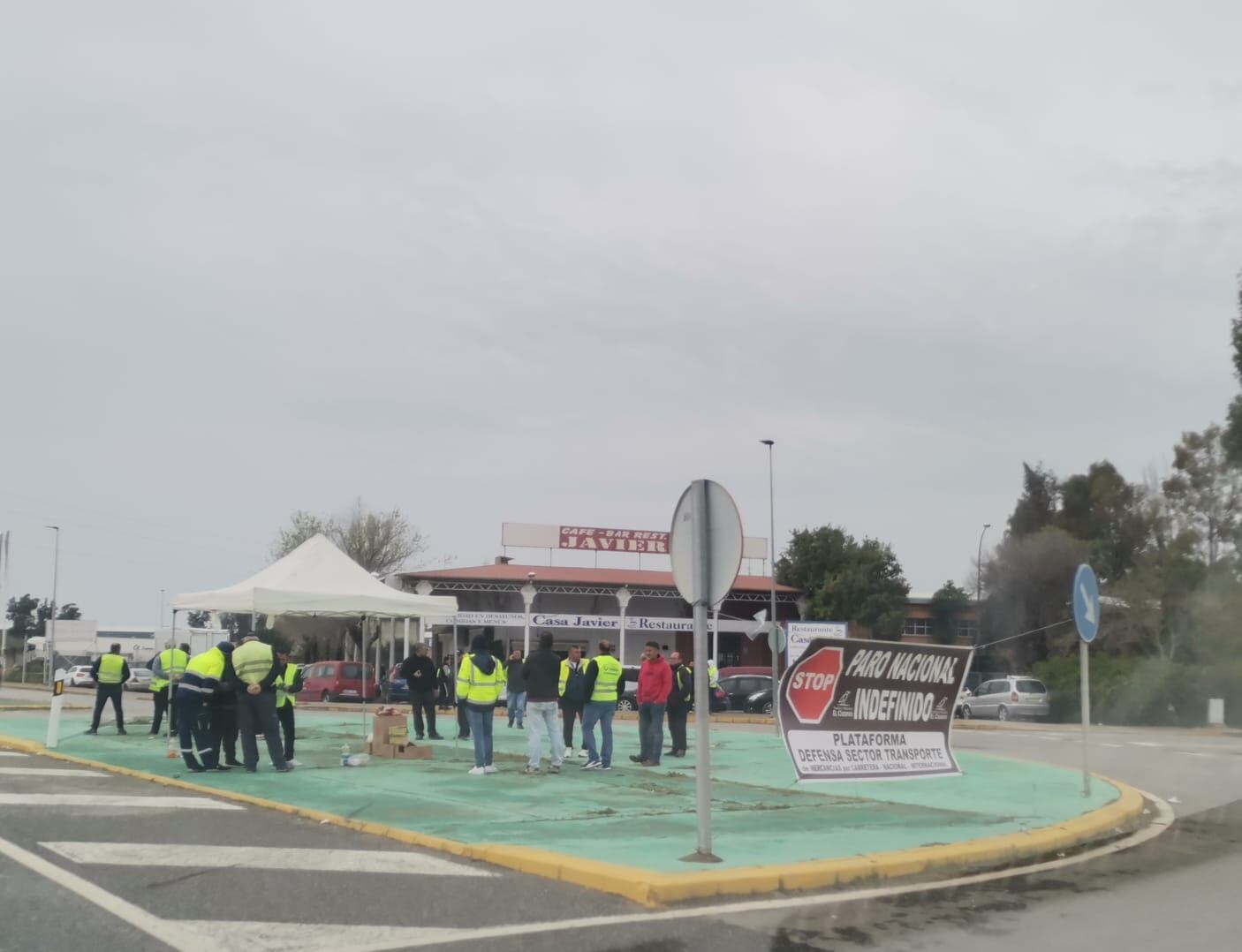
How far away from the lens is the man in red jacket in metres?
15.9

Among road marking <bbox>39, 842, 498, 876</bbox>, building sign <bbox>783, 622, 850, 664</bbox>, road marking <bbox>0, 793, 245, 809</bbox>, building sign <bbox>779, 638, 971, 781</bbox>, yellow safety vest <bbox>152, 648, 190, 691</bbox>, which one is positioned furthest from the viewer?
building sign <bbox>783, 622, 850, 664</bbox>

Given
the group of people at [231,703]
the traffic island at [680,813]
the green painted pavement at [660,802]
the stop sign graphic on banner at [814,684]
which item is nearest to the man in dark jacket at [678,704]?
the green painted pavement at [660,802]

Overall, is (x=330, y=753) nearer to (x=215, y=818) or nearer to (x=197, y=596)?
(x=197, y=596)

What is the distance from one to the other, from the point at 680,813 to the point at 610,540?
164ft

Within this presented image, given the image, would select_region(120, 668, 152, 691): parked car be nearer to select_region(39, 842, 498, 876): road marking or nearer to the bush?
the bush

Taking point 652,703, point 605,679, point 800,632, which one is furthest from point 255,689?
point 800,632

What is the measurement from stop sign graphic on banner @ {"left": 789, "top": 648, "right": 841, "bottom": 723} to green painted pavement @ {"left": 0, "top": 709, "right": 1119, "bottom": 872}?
875 mm

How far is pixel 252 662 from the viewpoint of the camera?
13672mm

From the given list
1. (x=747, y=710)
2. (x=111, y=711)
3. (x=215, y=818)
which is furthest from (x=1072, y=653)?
(x=215, y=818)

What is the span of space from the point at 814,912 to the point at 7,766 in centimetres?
1151

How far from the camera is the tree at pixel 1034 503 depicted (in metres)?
67.8

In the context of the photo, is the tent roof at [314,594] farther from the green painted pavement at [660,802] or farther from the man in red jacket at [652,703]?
the man in red jacket at [652,703]

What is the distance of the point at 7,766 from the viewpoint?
578 inches

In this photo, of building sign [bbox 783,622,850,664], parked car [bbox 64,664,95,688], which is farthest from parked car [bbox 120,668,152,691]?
building sign [bbox 783,622,850,664]
